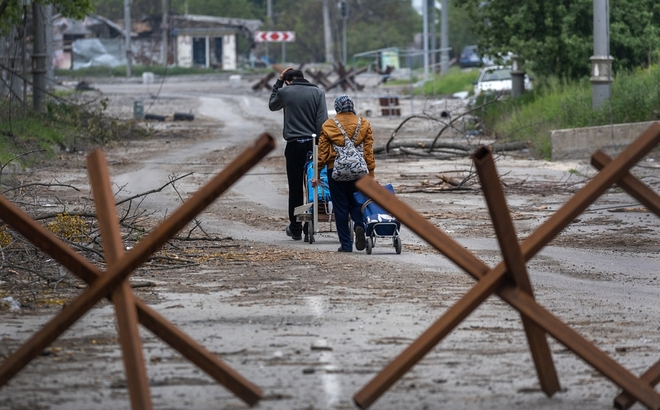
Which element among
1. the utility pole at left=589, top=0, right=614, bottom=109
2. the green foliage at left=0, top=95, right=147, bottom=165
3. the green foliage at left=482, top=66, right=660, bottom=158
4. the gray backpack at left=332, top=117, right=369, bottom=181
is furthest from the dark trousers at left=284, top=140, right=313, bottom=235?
the utility pole at left=589, top=0, right=614, bottom=109

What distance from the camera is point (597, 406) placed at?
5.18 m

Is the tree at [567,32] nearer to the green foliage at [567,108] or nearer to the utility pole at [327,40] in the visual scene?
the green foliage at [567,108]

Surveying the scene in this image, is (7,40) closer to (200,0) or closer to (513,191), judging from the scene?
(513,191)

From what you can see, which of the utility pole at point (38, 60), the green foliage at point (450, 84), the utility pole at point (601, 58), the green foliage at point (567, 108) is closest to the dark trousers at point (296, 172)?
the green foliage at point (567, 108)

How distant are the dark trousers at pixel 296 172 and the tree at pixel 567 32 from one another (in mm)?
14047

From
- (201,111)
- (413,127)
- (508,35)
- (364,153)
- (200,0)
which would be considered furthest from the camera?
(200,0)

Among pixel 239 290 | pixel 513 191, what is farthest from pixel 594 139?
pixel 239 290

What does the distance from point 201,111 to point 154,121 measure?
497 centimetres

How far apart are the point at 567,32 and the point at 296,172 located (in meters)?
14.4

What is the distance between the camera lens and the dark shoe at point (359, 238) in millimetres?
10367

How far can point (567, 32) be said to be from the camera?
24281mm

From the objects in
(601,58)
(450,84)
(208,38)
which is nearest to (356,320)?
(601,58)

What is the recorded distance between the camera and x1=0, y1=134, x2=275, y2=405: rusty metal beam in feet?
15.7

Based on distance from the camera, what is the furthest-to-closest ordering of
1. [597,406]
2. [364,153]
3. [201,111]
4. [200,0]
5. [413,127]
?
[200,0] → [201,111] → [413,127] → [364,153] → [597,406]
